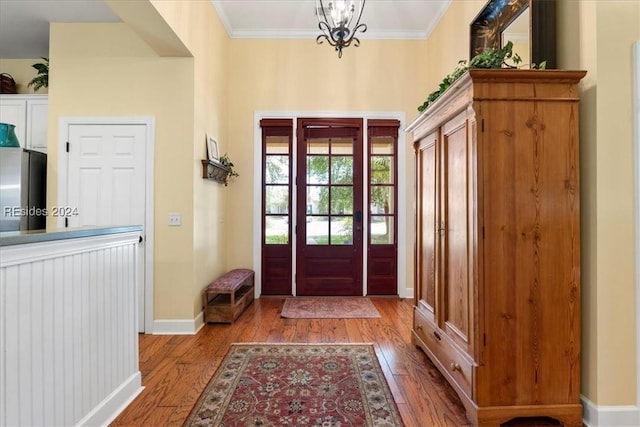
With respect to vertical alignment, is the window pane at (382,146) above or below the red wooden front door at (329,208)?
above

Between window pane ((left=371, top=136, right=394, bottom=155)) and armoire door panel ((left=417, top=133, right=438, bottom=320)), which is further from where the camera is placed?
window pane ((left=371, top=136, right=394, bottom=155))

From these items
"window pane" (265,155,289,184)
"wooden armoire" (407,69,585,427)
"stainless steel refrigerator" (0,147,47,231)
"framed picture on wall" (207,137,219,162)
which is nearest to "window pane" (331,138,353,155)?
"window pane" (265,155,289,184)

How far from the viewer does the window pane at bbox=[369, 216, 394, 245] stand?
451 centimetres

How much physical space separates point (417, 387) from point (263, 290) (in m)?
2.69

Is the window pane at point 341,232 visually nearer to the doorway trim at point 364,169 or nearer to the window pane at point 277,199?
the doorway trim at point 364,169

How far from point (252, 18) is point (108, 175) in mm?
2565

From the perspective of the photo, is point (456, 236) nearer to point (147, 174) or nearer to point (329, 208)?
point (329, 208)

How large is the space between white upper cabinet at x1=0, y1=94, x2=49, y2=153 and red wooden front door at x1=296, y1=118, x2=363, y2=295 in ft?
9.85

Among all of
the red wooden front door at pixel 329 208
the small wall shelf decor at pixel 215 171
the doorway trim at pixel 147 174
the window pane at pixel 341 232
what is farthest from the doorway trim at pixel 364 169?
the doorway trim at pixel 147 174

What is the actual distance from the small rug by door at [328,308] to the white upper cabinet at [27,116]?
344 cm

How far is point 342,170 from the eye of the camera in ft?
14.8

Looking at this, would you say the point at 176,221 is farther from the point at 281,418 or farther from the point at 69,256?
the point at 281,418

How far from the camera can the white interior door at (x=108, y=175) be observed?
10.5ft

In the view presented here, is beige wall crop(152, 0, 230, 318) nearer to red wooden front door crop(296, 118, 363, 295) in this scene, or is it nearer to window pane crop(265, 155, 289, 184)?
window pane crop(265, 155, 289, 184)
